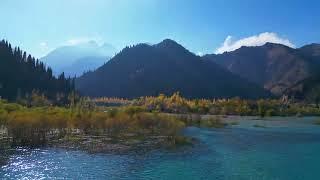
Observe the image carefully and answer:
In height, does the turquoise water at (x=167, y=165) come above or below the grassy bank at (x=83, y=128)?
below

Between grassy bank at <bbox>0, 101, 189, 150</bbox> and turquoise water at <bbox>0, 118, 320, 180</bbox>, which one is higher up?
grassy bank at <bbox>0, 101, 189, 150</bbox>

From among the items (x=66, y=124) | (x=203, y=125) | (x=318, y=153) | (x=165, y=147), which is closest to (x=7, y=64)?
(x=203, y=125)

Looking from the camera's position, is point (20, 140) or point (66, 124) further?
point (66, 124)

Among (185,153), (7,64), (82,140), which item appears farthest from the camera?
(7,64)

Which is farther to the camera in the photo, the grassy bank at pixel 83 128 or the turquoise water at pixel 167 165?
the grassy bank at pixel 83 128

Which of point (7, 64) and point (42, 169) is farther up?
point (7, 64)

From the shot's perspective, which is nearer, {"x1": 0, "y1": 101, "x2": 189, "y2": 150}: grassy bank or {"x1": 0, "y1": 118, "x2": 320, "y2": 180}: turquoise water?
{"x1": 0, "y1": 118, "x2": 320, "y2": 180}: turquoise water

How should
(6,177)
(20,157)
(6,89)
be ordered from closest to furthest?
(6,177) < (20,157) < (6,89)

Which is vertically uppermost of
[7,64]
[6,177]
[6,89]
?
[7,64]

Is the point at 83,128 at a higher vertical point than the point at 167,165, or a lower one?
Answer: higher

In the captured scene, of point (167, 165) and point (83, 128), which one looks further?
point (83, 128)

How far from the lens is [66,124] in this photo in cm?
8612

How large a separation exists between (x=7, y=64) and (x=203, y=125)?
10081 centimetres

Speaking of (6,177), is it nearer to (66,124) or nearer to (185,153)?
(185,153)
